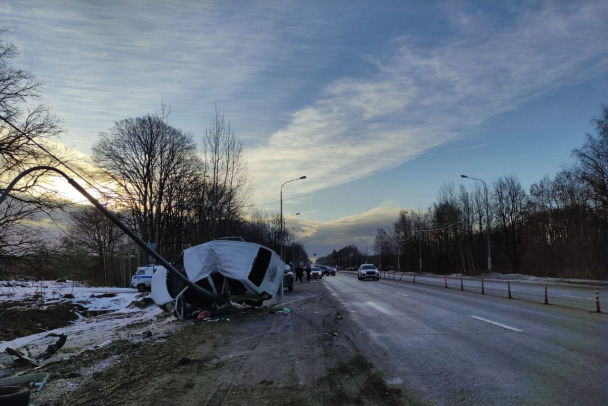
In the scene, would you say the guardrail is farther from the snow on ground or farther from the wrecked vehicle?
the snow on ground

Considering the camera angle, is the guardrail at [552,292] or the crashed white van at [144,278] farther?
the crashed white van at [144,278]

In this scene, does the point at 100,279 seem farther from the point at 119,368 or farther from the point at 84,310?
the point at 119,368

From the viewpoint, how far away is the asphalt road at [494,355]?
5691 mm

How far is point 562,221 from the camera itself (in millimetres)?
60312

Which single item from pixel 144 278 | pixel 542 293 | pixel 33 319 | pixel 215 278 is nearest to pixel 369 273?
pixel 144 278

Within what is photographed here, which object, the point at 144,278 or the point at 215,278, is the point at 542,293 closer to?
the point at 215,278

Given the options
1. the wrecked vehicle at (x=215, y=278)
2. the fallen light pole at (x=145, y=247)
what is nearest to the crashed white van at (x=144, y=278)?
the wrecked vehicle at (x=215, y=278)

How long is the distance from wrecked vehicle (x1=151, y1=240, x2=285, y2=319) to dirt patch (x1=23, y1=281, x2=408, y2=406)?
2973mm

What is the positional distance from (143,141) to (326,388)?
163ft

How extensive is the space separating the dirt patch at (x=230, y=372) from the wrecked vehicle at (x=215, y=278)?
9.75 feet

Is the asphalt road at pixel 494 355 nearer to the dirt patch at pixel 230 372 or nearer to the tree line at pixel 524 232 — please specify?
the dirt patch at pixel 230 372

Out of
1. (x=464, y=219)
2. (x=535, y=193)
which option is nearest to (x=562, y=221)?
(x=535, y=193)

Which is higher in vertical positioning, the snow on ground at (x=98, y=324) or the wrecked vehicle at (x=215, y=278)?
the wrecked vehicle at (x=215, y=278)

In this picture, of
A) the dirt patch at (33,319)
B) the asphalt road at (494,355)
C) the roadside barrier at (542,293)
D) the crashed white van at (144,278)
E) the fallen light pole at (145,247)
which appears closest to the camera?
the asphalt road at (494,355)
